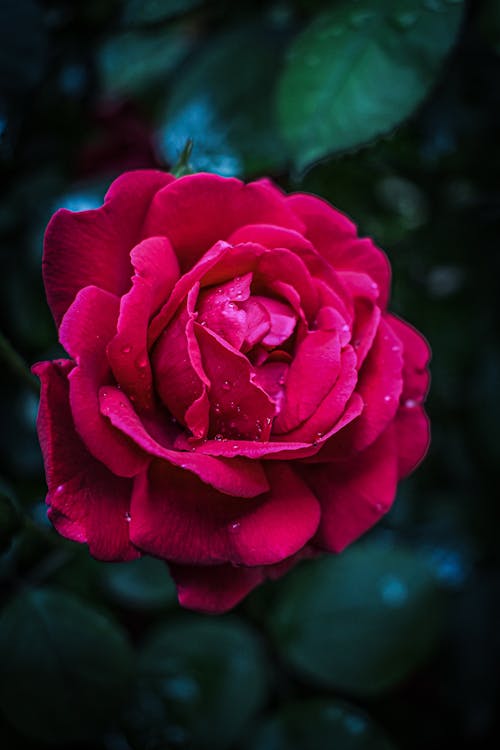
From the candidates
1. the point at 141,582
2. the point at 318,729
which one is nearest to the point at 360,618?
the point at 318,729

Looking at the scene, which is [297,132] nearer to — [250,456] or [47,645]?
[250,456]

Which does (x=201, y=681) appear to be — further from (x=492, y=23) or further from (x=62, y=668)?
(x=492, y=23)

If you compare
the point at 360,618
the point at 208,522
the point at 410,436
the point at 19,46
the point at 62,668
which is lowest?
the point at 360,618

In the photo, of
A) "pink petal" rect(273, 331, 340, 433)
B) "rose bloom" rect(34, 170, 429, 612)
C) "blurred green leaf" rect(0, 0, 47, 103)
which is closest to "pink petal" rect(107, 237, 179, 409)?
"rose bloom" rect(34, 170, 429, 612)

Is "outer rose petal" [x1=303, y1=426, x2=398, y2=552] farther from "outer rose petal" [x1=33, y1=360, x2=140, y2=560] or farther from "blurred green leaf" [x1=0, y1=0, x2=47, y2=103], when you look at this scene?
"blurred green leaf" [x1=0, y1=0, x2=47, y2=103]

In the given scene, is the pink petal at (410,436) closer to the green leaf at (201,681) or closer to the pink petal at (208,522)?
the pink petal at (208,522)
